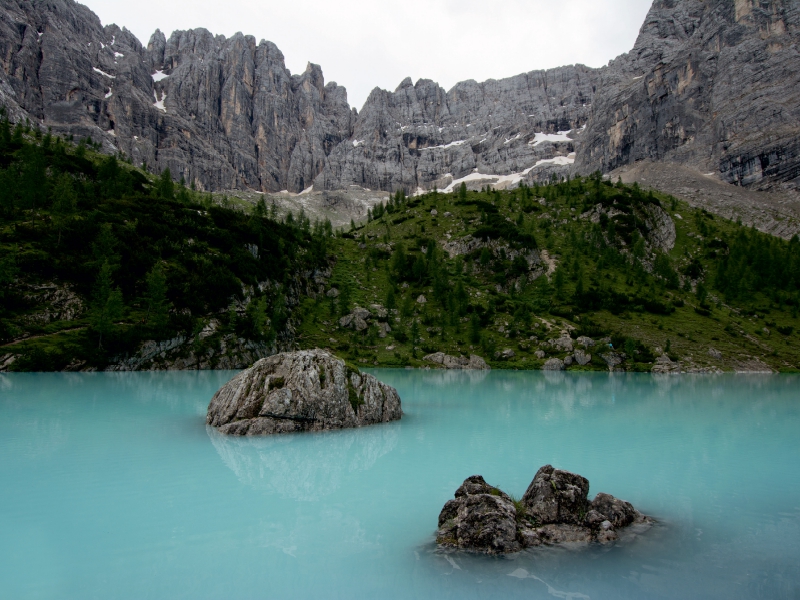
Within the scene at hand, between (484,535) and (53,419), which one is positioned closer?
(484,535)

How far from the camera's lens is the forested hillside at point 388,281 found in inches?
2549

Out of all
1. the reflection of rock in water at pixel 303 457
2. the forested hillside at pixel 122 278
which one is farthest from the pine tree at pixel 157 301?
the reflection of rock in water at pixel 303 457

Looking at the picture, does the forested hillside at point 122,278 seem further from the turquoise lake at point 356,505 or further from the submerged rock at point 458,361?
the turquoise lake at point 356,505

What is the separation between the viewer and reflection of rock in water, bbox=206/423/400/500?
52.7ft

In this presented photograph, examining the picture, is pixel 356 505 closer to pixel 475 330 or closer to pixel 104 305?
pixel 104 305

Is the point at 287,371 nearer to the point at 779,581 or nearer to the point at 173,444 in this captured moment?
the point at 173,444

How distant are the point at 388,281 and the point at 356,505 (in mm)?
110801

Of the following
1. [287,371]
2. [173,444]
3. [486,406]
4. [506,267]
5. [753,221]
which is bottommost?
[486,406]

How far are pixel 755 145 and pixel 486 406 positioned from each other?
22536cm

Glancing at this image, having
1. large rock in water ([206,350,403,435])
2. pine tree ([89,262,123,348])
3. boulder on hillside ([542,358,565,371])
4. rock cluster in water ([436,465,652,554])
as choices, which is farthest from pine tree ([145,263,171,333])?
boulder on hillside ([542,358,565,371])

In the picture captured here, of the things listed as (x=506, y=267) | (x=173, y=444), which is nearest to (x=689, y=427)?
(x=173, y=444)

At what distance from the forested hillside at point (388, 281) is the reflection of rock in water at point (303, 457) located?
4773cm

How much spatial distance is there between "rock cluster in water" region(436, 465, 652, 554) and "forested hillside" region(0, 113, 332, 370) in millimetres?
61094

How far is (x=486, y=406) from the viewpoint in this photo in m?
38.6
